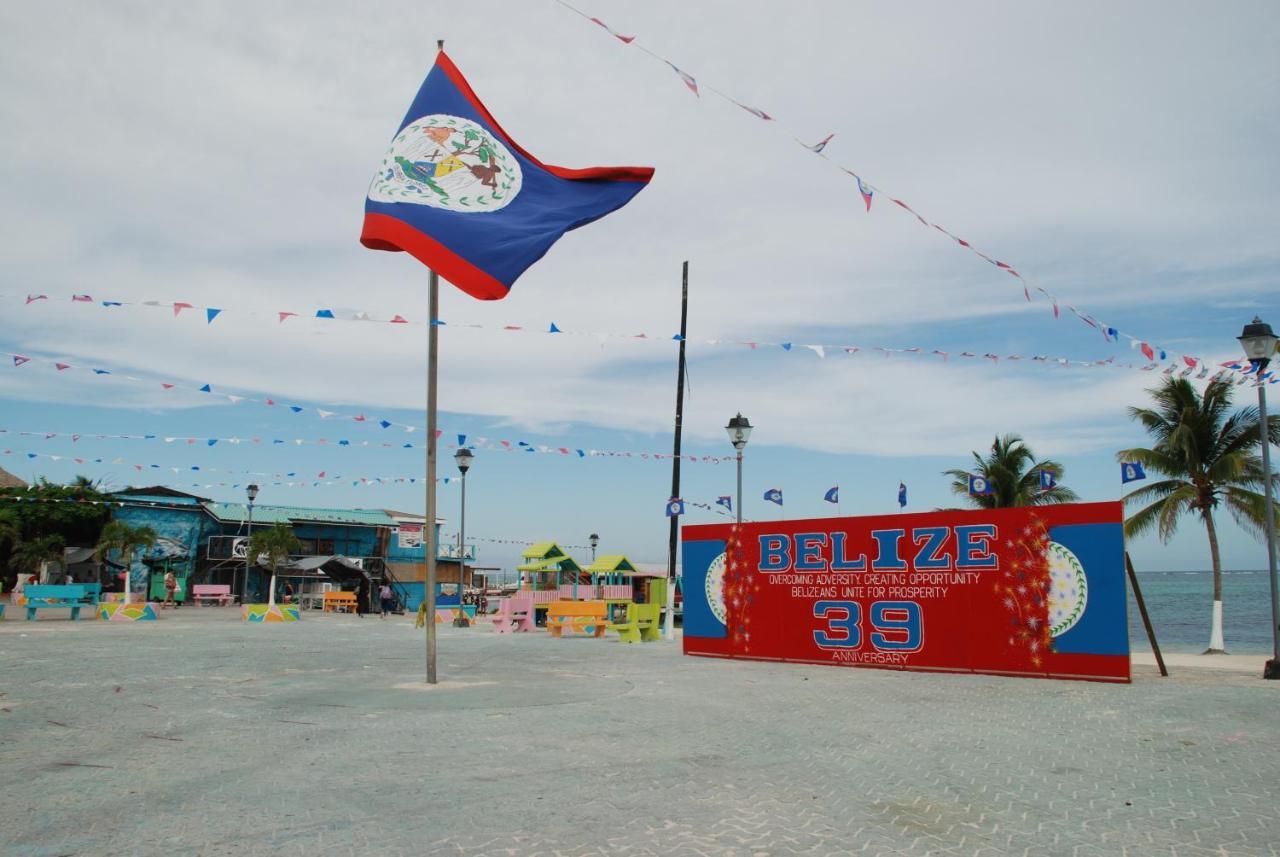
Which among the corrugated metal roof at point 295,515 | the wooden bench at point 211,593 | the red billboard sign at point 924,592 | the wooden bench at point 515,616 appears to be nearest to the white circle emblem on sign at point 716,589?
the red billboard sign at point 924,592

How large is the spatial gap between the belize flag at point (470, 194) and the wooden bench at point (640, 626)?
12897mm

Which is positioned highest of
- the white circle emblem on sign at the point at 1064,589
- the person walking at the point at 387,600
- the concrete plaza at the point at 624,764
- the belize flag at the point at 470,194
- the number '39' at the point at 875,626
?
the belize flag at the point at 470,194

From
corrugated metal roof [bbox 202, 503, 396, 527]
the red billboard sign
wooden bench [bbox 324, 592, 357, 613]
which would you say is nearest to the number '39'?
the red billboard sign

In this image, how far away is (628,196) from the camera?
41.4 ft

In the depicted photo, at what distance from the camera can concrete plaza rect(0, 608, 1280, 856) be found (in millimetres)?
5613

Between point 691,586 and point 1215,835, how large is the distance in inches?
554

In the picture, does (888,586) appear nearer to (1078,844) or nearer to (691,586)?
(691,586)

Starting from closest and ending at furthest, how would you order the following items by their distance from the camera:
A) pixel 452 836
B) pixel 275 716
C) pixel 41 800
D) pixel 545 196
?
pixel 452 836 < pixel 41 800 < pixel 275 716 < pixel 545 196

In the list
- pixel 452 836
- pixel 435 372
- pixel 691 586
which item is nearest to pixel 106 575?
pixel 691 586

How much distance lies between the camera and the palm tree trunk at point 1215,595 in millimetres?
21469

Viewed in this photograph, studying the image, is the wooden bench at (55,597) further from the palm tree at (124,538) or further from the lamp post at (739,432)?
the lamp post at (739,432)

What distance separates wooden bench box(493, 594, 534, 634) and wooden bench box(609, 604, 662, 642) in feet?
13.1

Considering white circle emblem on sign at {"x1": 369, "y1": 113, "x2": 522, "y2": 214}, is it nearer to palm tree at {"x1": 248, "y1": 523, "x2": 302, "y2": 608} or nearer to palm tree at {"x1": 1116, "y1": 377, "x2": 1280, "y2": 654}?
palm tree at {"x1": 1116, "y1": 377, "x2": 1280, "y2": 654}

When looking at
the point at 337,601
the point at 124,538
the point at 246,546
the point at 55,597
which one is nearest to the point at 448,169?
the point at 55,597
